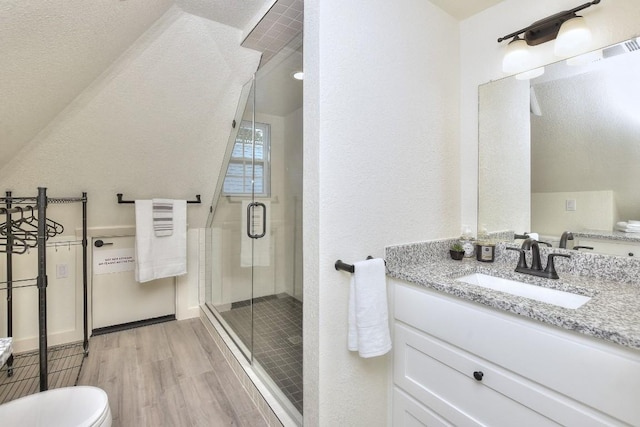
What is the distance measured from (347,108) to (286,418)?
152 cm

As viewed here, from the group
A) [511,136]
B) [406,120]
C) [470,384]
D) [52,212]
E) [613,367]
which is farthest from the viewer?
[52,212]

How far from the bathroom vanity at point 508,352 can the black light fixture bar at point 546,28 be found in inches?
43.9

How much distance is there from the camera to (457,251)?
160 cm

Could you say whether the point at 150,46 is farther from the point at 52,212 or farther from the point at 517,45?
Result: the point at 517,45

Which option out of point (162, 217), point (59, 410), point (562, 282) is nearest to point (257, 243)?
point (162, 217)

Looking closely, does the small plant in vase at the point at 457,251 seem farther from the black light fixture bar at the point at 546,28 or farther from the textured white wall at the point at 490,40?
the black light fixture bar at the point at 546,28

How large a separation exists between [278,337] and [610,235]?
177cm

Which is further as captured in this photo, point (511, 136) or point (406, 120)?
point (511, 136)

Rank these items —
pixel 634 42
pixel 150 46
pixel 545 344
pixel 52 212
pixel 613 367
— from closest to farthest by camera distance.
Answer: pixel 613 367 → pixel 545 344 → pixel 634 42 → pixel 150 46 → pixel 52 212

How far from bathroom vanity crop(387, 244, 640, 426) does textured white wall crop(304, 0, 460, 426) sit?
186mm

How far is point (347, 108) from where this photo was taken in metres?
1.23

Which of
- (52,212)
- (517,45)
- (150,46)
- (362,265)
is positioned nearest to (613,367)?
(362,265)

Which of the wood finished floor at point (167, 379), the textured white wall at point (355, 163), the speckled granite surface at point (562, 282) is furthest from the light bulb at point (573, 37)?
the wood finished floor at point (167, 379)

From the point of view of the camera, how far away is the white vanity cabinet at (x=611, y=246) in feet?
3.88
